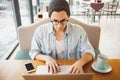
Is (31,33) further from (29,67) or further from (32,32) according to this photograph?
(29,67)

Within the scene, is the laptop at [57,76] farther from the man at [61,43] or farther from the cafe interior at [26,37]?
the man at [61,43]

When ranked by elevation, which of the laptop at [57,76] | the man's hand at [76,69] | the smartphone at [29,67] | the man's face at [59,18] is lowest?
the smartphone at [29,67]

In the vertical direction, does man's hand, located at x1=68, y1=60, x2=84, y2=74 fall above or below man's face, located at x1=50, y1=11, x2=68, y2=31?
below

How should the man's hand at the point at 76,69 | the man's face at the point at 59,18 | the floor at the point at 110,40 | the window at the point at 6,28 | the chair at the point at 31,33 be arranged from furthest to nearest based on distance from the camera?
1. the floor at the point at 110,40
2. the window at the point at 6,28
3. the chair at the point at 31,33
4. the man's face at the point at 59,18
5. the man's hand at the point at 76,69

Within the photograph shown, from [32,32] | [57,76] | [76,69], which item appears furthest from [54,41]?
[32,32]

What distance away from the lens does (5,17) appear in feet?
8.87

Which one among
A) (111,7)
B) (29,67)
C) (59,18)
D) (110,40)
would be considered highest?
(111,7)

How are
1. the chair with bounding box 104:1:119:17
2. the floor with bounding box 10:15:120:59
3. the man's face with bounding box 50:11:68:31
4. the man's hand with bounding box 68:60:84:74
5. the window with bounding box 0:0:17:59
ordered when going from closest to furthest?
the man's hand with bounding box 68:60:84:74 → the man's face with bounding box 50:11:68:31 → the window with bounding box 0:0:17:59 → the floor with bounding box 10:15:120:59 → the chair with bounding box 104:1:119:17

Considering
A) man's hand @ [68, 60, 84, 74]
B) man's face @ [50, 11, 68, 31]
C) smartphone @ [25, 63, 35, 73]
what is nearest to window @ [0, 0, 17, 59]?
smartphone @ [25, 63, 35, 73]

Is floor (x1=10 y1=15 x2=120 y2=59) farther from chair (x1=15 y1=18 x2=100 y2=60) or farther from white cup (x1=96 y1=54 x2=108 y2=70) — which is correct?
white cup (x1=96 y1=54 x2=108 y2=70)

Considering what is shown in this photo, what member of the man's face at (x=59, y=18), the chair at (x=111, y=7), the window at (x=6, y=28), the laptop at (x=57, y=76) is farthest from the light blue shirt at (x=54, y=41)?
the chair at (x=111, y=7)

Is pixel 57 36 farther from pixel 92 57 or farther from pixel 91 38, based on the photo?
pixel 91 38

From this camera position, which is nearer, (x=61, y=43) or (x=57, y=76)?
(x=57, y=76)

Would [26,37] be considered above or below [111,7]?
below
